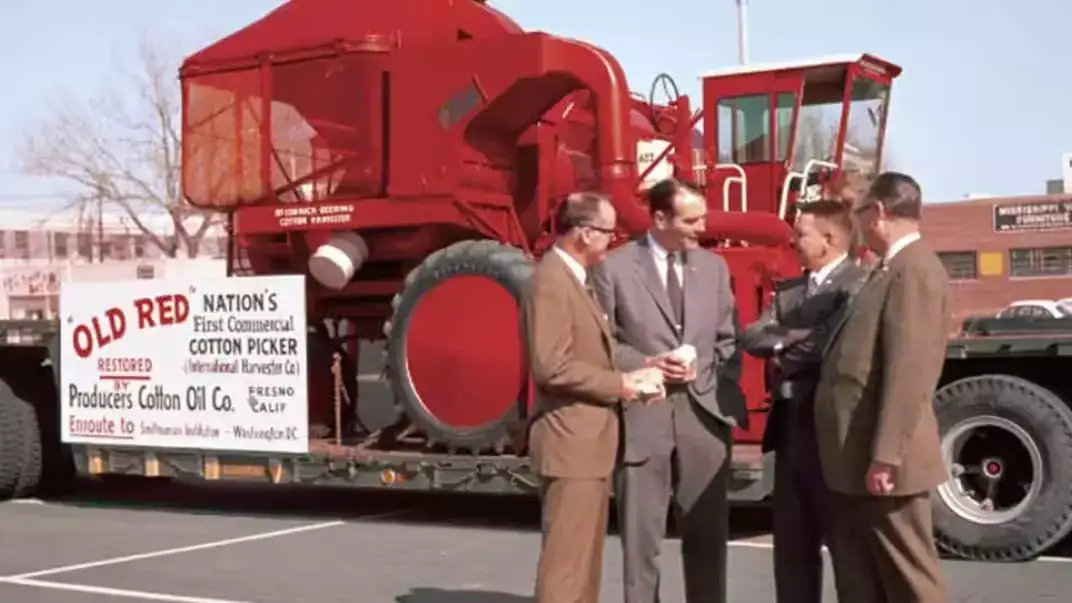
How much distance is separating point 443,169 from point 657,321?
428 cm

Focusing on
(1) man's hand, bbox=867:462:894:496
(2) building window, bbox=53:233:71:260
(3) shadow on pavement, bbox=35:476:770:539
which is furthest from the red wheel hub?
(2) building window, bbox=53:233:71:260

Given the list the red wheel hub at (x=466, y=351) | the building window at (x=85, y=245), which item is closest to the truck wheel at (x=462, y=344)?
the red wheel hub at (x=466, y=351)

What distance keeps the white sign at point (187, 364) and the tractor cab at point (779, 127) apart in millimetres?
3507

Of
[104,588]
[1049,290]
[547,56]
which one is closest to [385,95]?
[547,56]

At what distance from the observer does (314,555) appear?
9531mm

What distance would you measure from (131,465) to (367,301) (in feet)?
7.35

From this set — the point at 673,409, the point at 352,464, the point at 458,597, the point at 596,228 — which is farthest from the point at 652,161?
the point at 596,228

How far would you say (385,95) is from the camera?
10.6 meters

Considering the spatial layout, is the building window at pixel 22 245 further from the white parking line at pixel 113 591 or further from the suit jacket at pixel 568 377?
the suit jacket at pixel 568 377

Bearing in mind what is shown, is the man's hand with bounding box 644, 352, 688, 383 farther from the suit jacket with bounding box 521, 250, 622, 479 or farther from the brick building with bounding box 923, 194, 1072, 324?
the brick building with bounding box 923, 194, 1072, 324

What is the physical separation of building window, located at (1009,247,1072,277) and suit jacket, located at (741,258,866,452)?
43195 millimetres

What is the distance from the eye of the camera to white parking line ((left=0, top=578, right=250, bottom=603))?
8.09 meters

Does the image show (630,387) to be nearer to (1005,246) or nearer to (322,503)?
(322,503)

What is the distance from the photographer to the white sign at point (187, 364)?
10461mm
